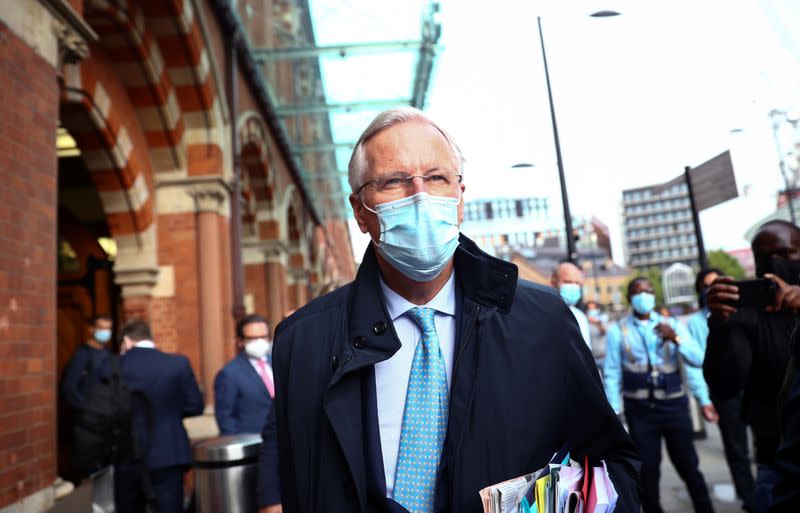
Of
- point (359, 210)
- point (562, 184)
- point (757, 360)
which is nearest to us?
point (359, 210)

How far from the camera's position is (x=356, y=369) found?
Answer: 1.80m

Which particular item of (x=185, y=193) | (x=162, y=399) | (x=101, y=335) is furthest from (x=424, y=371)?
(x=185, y=193)

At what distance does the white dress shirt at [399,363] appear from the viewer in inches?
72.2

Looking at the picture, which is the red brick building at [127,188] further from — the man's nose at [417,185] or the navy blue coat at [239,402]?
the man's nose at [417,185]

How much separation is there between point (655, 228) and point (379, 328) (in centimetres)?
19284

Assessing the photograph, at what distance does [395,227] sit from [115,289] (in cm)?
1182

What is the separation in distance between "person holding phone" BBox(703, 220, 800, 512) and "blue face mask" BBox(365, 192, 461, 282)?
1.62 metres

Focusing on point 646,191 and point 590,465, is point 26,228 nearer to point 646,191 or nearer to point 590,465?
point 590,465

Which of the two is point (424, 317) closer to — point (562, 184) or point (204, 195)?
point (204, 195)

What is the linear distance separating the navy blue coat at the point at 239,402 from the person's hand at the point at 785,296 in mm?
3704

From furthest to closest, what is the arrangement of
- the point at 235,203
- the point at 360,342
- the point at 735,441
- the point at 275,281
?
the point at 275,281 → the point at 235,203 → the point at 735,441 → the point at 360,342

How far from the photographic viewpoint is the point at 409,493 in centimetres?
175

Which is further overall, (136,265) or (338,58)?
(338,58)

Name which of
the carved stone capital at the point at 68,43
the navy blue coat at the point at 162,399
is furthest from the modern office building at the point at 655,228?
the carved stone capital at the point at 68,43
